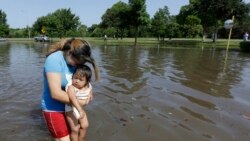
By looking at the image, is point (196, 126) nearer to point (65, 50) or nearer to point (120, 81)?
point (65, 50)

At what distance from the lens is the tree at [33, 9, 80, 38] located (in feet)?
236

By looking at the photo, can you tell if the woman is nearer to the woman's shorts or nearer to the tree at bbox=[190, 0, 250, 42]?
the woman's shorts

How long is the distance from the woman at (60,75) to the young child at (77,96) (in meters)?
0.05

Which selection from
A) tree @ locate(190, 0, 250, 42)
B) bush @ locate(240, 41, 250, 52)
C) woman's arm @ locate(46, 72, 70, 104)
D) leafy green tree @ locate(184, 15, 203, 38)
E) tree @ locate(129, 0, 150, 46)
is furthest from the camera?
leafy green tree @ locate(184, 15, 203, 38)

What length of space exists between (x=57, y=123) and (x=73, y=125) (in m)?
0.19

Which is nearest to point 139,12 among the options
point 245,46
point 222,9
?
point 222,9

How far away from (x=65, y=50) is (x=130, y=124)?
3.39m

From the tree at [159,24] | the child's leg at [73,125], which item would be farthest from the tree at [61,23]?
the child's leg at [73,125]

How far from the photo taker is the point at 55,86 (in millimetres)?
3393

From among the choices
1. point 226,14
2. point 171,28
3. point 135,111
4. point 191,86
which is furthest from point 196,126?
point 171,28

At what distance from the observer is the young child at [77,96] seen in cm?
357

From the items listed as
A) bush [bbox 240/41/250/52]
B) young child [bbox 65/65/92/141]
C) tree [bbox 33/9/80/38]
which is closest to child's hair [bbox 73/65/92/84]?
young child [bbox 65/65/92/141]

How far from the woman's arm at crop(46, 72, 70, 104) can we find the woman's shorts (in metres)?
0.33

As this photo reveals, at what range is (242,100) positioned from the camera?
8.92m
